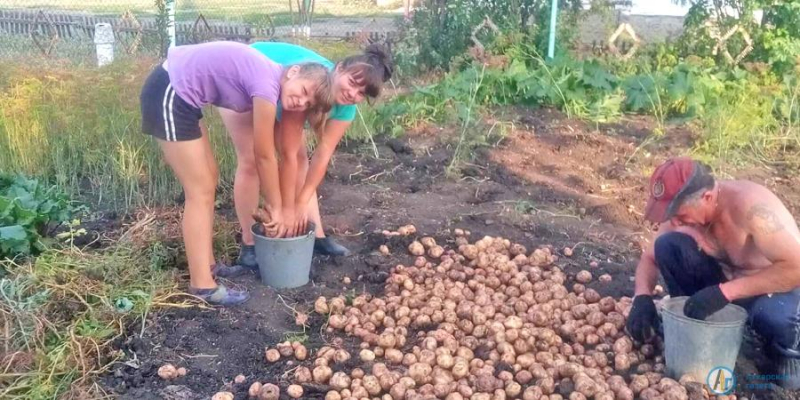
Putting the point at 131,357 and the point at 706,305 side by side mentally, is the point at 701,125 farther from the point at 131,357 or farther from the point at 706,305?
the point at 131,357

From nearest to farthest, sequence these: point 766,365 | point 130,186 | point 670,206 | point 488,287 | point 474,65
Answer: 1. point 670,206
2. point 766,365
3. point 488,287
4. point 130,186
5. point 474,65

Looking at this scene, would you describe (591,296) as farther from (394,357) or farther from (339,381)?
(339,381)

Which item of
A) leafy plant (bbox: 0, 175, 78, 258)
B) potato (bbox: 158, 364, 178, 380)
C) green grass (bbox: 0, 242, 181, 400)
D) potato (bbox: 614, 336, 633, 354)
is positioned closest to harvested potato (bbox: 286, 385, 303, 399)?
potato (bbox: 158, 364, 178, 380)

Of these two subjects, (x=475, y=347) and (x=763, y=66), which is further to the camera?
(x=763, y=66)

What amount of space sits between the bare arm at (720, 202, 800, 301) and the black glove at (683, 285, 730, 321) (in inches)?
1.2

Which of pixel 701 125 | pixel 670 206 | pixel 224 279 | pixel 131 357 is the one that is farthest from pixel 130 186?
pixel 701 125

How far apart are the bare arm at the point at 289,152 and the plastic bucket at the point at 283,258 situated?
0.15 metres

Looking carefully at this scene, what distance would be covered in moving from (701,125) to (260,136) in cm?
463

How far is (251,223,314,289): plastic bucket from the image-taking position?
3.83m

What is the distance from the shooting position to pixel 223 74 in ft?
11.6

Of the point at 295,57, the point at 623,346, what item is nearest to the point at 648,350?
the point at 623,346

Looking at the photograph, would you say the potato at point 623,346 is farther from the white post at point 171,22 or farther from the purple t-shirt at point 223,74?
the white post at point 171,22

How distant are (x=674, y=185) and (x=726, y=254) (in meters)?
0.56

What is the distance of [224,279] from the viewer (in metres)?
4.10
